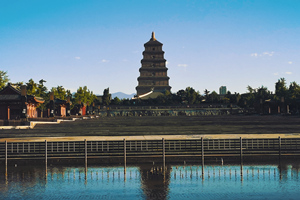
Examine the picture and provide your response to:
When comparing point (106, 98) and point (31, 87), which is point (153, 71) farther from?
point (31, 87)

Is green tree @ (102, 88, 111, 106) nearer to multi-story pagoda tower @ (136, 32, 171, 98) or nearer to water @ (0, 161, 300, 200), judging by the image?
multi-story pagoda tower @ (136, 32, 171, 98)

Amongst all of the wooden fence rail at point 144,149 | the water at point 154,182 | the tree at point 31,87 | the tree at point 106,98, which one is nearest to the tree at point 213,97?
the tree at point 106,98

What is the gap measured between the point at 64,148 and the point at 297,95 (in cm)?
6809

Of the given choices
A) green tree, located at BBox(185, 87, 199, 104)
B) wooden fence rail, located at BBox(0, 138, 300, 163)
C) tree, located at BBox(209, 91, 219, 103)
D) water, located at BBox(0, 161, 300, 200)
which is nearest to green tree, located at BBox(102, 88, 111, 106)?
green tree, located at BBox(185, 87, 199, 104)

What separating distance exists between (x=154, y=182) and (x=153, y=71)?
413 ft

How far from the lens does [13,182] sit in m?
15.9

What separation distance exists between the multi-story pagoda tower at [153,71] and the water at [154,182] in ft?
389

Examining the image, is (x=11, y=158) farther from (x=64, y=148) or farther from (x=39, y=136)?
(x=39, y=136)

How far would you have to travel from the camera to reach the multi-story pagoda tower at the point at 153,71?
456 feet

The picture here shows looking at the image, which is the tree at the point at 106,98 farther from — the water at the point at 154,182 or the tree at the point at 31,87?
the water at the point at 154,182

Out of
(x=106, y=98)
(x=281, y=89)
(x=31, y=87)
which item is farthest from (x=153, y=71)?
(x=31, y=87)

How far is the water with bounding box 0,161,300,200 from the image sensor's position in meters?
13.3

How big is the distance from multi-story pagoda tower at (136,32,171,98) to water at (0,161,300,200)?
118569 millimetres

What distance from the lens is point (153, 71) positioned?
462 ft
